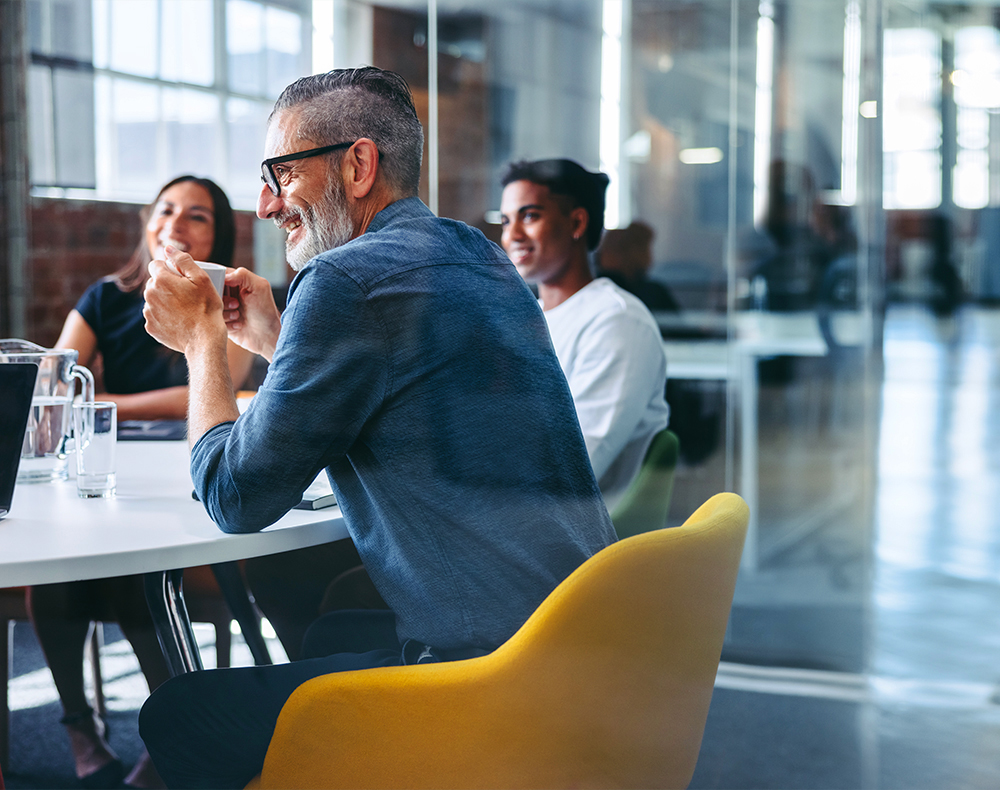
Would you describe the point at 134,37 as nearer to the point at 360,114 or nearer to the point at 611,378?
the point at 360,114

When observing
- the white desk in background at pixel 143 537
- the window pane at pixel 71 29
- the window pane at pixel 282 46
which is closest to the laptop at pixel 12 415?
the white desk in background at pixel 143 537

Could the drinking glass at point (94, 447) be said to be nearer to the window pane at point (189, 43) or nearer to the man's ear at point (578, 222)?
the window pane at point (189, 43)

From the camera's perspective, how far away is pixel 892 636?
297 centimetres

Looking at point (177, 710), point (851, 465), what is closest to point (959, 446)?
point (851, 465)

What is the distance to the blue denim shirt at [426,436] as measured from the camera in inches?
43.1

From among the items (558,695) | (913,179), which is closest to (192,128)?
(558,695)

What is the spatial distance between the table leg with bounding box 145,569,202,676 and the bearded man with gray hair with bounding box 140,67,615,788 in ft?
0.75

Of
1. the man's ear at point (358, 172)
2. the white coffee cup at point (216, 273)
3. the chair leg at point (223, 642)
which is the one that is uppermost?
the man's ear at point (358, 172)

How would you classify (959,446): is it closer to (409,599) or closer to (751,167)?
(751,167)

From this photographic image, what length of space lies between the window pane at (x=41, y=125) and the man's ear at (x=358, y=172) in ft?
4.35

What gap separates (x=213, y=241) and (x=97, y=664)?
1.08 metres

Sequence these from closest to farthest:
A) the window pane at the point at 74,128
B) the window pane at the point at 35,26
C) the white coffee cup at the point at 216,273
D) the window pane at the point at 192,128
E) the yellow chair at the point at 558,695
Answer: the yellow chair at the point at 558,695 < the white coffee cup at the point at 216,273 < the window pane at the point at 192,128 < the window pane at the point at 74,128 < the window pane at the point at 35,26

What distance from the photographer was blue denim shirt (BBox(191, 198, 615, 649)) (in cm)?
109

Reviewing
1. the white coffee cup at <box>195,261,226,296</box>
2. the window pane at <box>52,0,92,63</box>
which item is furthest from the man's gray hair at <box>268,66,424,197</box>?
the window pane at <box>52,0,92,63</box>
